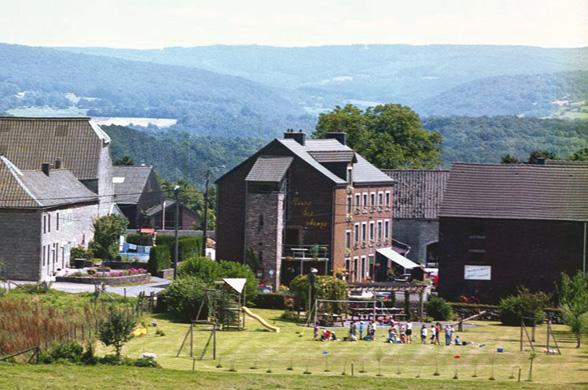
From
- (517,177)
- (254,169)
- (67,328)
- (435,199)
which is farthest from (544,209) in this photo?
(67,328)

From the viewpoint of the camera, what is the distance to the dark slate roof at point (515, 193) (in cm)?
6712

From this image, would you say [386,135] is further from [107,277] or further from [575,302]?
[575,302]

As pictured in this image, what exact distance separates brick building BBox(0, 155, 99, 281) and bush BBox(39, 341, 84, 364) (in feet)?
94.4

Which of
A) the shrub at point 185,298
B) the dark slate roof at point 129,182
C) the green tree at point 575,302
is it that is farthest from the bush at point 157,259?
the dark slate roof at point 129,182

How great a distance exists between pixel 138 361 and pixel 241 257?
113 feet

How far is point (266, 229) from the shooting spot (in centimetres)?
7450

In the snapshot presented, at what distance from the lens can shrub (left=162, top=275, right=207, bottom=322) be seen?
186ft

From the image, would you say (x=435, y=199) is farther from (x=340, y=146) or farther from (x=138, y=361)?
(x=138, y=361)

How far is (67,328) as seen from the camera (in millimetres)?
44656

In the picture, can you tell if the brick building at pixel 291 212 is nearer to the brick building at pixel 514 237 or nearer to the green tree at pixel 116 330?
the brick building at pixel 514 237

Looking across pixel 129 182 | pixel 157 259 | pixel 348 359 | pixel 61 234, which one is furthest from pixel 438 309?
pixel 129 182

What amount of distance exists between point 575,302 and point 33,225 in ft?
97.0

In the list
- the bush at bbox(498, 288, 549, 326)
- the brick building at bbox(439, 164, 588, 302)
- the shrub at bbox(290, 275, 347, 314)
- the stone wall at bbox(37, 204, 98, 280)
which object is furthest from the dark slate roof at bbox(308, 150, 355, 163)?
the bush at bbox(498, 288, 549, 326)

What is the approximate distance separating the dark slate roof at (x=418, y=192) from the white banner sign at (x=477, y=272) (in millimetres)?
22770
